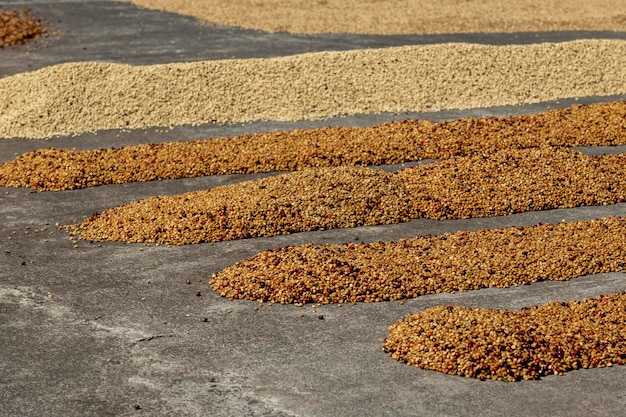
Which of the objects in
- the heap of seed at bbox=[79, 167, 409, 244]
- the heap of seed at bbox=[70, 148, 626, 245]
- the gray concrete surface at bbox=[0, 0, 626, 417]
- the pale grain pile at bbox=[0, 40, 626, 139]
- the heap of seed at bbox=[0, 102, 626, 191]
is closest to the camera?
the gray concrete surface at bbox=[0, 0, 626, 417]

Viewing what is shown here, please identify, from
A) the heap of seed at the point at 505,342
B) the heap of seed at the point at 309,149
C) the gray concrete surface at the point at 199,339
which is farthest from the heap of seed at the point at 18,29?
the heap of seed at the point at 505,342

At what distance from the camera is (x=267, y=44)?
79.3 ft

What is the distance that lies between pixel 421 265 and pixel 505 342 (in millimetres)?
2595

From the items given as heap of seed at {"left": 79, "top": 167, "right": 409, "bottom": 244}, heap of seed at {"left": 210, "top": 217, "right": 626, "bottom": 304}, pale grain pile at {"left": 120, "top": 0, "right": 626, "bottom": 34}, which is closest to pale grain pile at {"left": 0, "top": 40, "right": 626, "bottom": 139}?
pale grain pile at {"left": 120, "top": 0, "right": 626, "bottom": 34}

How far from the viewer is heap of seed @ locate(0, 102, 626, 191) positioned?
16.2 m

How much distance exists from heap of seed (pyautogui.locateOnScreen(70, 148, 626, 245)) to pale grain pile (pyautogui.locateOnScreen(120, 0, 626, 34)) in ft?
36.5

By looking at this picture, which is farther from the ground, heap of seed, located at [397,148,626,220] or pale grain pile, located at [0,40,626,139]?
pale grain pile, located at [0,40,626,139]

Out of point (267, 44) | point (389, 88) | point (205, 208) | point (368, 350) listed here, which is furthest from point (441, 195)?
point (267, 44)

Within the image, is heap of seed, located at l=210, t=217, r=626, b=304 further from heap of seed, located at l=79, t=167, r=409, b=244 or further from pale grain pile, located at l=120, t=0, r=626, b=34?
pale grain pile, located at l=120, t=0, r=626, b=34

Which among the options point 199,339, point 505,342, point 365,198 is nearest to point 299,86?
point 365,198

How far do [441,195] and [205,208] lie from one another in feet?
12.8

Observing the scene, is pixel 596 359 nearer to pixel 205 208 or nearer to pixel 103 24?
pixel 205 208

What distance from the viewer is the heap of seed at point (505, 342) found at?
9.88 metres

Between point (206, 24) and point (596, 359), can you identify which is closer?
point (596, 359)
